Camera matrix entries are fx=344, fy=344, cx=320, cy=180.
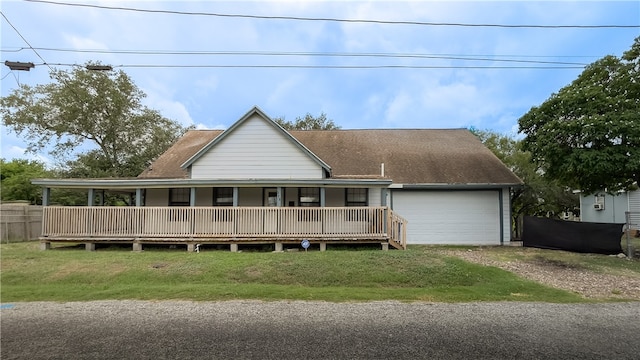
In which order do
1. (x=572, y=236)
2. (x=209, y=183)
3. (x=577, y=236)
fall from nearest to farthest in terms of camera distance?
(x=209, y=183)
(x=577, y=236)
(x=572, y=236)

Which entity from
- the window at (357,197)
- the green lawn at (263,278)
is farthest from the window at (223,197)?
the window at (357,197)

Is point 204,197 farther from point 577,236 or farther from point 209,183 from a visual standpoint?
point 577,236

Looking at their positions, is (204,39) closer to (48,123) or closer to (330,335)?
(330,335)

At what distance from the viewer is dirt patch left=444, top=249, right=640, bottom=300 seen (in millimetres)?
7445

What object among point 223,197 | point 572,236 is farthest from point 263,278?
point 572,236

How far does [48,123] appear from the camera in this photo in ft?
78.5

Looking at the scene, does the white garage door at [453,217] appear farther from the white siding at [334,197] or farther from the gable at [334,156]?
the white siding at [334,197]

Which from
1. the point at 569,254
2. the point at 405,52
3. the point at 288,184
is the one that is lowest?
the point at 569,254

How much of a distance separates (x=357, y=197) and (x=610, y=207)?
66.2 feet

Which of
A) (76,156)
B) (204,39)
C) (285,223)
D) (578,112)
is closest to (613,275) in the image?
(578,112)

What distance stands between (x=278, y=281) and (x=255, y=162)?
21.7 feet

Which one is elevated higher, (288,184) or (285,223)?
(288,184)

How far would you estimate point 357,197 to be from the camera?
1502 centimetres

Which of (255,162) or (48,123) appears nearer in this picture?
(255,162)
